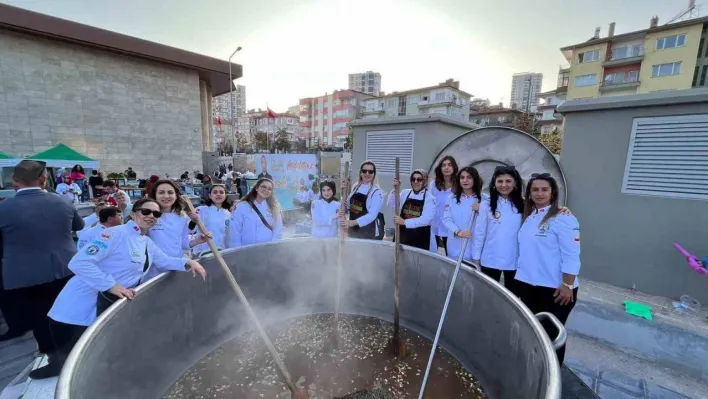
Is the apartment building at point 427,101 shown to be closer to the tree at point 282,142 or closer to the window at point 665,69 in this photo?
the tree at point 282,142

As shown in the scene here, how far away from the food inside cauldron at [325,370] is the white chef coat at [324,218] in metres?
1.25

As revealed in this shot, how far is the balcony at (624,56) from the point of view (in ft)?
85.0

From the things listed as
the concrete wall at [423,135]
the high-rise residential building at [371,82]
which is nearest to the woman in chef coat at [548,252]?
the concrete wall at [423,135]

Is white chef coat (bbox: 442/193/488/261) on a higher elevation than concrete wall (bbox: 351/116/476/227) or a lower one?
lower

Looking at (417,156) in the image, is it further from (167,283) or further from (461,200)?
(167,283)

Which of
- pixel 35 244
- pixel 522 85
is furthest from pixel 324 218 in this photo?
pixel 522 85

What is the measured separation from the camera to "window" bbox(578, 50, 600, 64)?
→ 93.5 feet

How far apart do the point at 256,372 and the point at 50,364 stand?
1.64 metres

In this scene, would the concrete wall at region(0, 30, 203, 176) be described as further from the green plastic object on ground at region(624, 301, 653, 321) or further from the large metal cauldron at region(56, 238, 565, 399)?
the green plastic object on ground at region(624, 301, 653, 321)

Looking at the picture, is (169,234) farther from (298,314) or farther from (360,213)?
(360,213)

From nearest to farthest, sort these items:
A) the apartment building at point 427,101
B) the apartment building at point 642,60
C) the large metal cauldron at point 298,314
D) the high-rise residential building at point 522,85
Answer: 1. the large metal cauldron at point 298,314
2. the apartment building at point 642,60
3. the apartment building at point 427,101
4. the high-rise residential building at point 522,85

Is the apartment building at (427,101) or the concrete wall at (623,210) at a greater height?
the apartment building at (427,101)

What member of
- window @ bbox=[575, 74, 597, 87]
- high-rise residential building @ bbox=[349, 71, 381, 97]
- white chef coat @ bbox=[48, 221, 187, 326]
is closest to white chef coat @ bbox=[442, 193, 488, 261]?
white chef coat @ bbox=[48, 221, 187, 326]

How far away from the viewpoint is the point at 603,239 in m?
3.93
